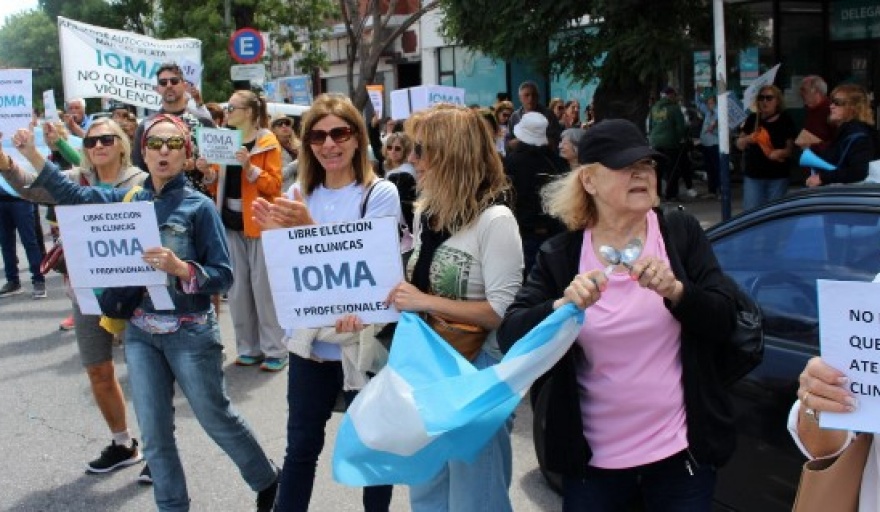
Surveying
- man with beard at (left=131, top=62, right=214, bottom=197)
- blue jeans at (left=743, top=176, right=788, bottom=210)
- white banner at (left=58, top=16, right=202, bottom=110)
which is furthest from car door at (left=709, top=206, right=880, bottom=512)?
white banner at (left=58, top=16, right=202, bottom=110)

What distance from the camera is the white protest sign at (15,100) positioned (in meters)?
6.19

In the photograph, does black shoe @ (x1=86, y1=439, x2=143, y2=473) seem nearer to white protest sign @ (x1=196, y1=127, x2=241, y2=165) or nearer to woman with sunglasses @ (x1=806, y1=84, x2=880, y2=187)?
white protest sign @ (x1=196, y1=127, x2=241, y2=165)

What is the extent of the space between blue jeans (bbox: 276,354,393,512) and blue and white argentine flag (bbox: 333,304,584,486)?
0.85m

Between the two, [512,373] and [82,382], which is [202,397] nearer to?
[512,373]

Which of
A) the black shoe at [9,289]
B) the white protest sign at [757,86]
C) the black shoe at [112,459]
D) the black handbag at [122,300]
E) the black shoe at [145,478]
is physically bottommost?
the black shoe at [145,478]

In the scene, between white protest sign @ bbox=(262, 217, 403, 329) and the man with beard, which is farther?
the man with beard

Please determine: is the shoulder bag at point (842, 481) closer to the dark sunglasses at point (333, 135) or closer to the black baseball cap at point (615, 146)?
the black baseball cap at point (615, 146)

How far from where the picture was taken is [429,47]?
27578mm

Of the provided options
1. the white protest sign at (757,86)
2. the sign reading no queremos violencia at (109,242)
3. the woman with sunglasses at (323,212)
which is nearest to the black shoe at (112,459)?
the sign reading no queremos violencia at (109,242)

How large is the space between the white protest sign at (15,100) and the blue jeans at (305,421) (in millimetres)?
3214

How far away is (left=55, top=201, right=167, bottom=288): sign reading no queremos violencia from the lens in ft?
12.7

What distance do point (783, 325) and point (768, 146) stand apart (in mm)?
5883

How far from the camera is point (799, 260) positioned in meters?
3.53

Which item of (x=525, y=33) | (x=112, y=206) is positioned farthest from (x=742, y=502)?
(x=525, y=33)
